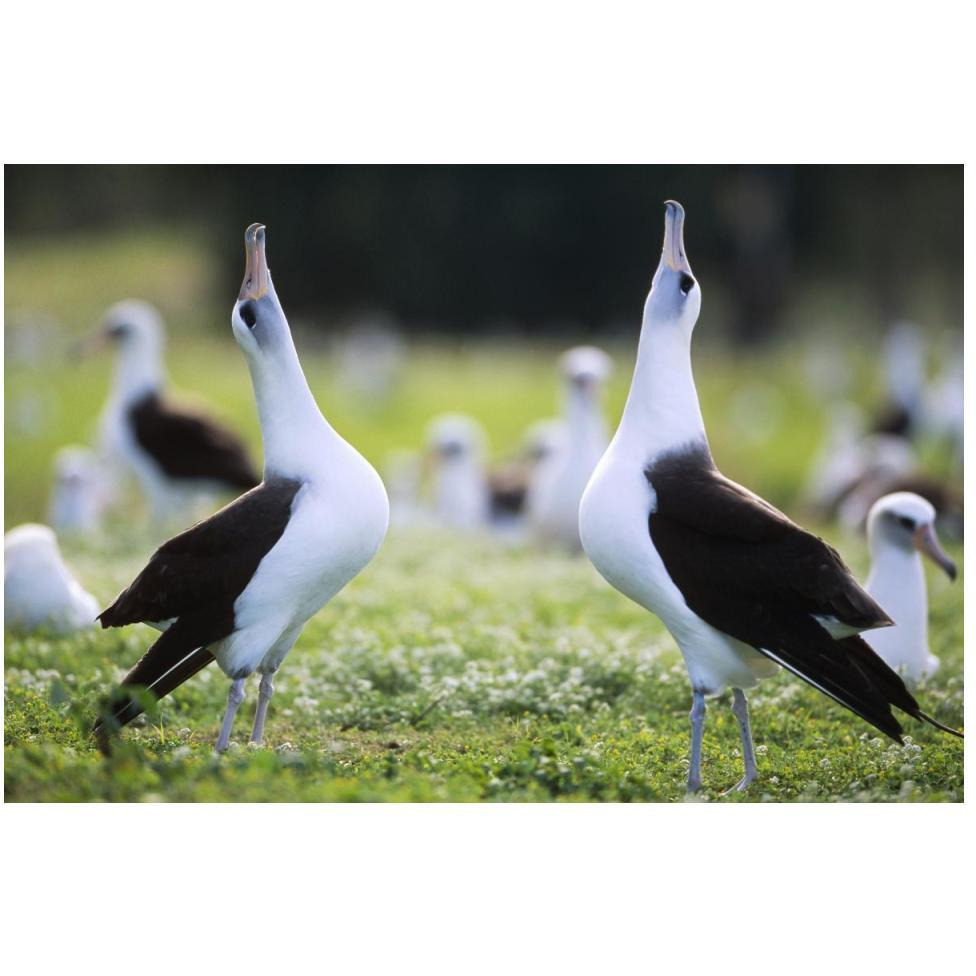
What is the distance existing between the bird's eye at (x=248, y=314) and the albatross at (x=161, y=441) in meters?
6.20

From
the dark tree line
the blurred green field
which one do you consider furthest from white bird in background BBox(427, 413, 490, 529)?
the dark tree line

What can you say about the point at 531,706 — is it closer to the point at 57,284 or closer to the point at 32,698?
the point at 32,698

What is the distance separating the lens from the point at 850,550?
12.4 m

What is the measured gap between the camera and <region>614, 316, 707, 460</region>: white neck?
6.50 metres

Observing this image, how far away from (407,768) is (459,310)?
2029 centimetres

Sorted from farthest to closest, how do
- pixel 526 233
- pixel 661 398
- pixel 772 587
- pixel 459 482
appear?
1. pixel 526 233
2. pixel 459 482
3. pixel 661 398
4. pixel 772 587

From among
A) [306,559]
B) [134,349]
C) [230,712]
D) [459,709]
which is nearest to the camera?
[306,559]

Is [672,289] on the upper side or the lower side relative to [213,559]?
upper

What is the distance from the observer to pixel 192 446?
12.7 metres

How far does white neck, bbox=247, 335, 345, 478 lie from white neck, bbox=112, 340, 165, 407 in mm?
6887

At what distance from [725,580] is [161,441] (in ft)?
26.1

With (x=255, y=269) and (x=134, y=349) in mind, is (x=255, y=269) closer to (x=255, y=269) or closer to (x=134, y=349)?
(x=255, y=269)

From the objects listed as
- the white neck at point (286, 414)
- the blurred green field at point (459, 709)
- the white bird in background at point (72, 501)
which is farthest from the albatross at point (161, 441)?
the white neck at point (286, 414)

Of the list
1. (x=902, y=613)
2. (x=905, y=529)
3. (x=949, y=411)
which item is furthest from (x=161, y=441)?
(x=949, y=411)
